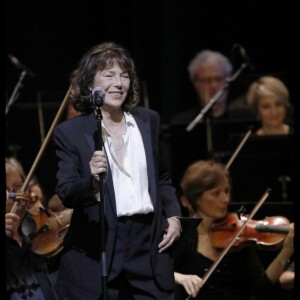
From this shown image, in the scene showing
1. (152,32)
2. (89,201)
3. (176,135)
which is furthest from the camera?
(152,32)

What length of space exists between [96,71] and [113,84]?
0.32 feet

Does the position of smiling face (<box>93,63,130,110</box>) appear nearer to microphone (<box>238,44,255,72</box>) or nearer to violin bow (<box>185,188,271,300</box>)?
violin bow (<box>185,188,271,300</box>)

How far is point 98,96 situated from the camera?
382cm

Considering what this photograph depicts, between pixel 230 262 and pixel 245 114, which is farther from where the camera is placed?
pixel 245 114

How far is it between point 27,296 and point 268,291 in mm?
1167

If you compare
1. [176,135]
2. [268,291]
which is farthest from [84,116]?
[176,135]

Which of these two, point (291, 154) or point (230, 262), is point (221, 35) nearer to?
point (291, 154)

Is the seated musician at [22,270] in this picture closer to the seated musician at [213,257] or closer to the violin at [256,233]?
the seated musician at [213,257]

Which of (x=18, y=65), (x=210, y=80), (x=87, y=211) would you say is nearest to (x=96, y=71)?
(x=87, y=211)

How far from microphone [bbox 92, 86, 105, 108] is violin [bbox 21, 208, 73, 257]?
3.87 ft

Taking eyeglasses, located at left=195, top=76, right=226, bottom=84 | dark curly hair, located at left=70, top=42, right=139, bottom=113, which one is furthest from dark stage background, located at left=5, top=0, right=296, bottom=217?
dark curly hair, located at left=70, top=42, right=139, bottom=113

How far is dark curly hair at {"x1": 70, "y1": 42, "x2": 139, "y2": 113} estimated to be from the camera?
407cm

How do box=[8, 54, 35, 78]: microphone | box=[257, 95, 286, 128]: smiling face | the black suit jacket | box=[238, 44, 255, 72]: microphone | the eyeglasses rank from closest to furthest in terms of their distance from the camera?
the black suit jacket, box=[257, 95, 286, 128]: smiling face, box=[8, 54, 35, 78]: microphone, box=[238, 44, 255, 72]: microphone, the eyeglasses

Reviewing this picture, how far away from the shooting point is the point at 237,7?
26.9 ft
